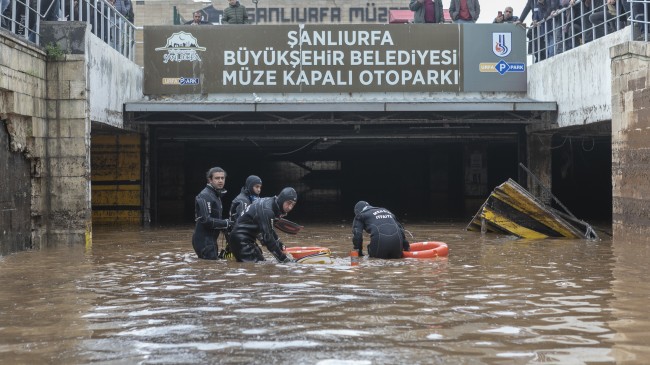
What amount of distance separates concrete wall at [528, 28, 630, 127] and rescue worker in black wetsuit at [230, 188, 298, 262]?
915cm

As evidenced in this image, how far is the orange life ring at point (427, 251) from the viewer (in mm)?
13281

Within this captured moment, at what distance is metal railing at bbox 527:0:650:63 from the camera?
16969mm

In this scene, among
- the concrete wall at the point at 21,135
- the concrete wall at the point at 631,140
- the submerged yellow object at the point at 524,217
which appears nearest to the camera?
the concrete wall at the point at 21,135

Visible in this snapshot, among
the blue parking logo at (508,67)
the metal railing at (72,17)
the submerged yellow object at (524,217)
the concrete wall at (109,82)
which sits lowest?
the submerged yellow object at (524,217)

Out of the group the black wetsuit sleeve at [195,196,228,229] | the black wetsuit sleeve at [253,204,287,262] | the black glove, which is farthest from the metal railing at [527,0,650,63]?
the black wetsuit sleeve at [195,196,228,229]

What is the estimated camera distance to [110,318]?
7574 millimetres

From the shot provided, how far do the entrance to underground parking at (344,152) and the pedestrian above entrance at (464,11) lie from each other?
98.1 inches

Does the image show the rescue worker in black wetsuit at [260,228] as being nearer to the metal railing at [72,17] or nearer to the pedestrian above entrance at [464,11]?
the metal railing at [72,17]

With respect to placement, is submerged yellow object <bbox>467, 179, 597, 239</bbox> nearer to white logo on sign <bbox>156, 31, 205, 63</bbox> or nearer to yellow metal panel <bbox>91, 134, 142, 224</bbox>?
white logo on sign <bbox>156, 31, 205, 63</bbox>

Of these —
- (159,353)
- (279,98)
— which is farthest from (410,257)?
(279,98)

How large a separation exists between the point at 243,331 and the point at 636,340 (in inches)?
117

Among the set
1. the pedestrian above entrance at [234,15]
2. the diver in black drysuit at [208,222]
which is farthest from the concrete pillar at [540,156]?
the diver in black drysuit at [208,222]

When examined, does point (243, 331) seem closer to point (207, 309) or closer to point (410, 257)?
point (207, 309)

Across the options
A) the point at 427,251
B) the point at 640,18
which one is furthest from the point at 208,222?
the point at 640,18
